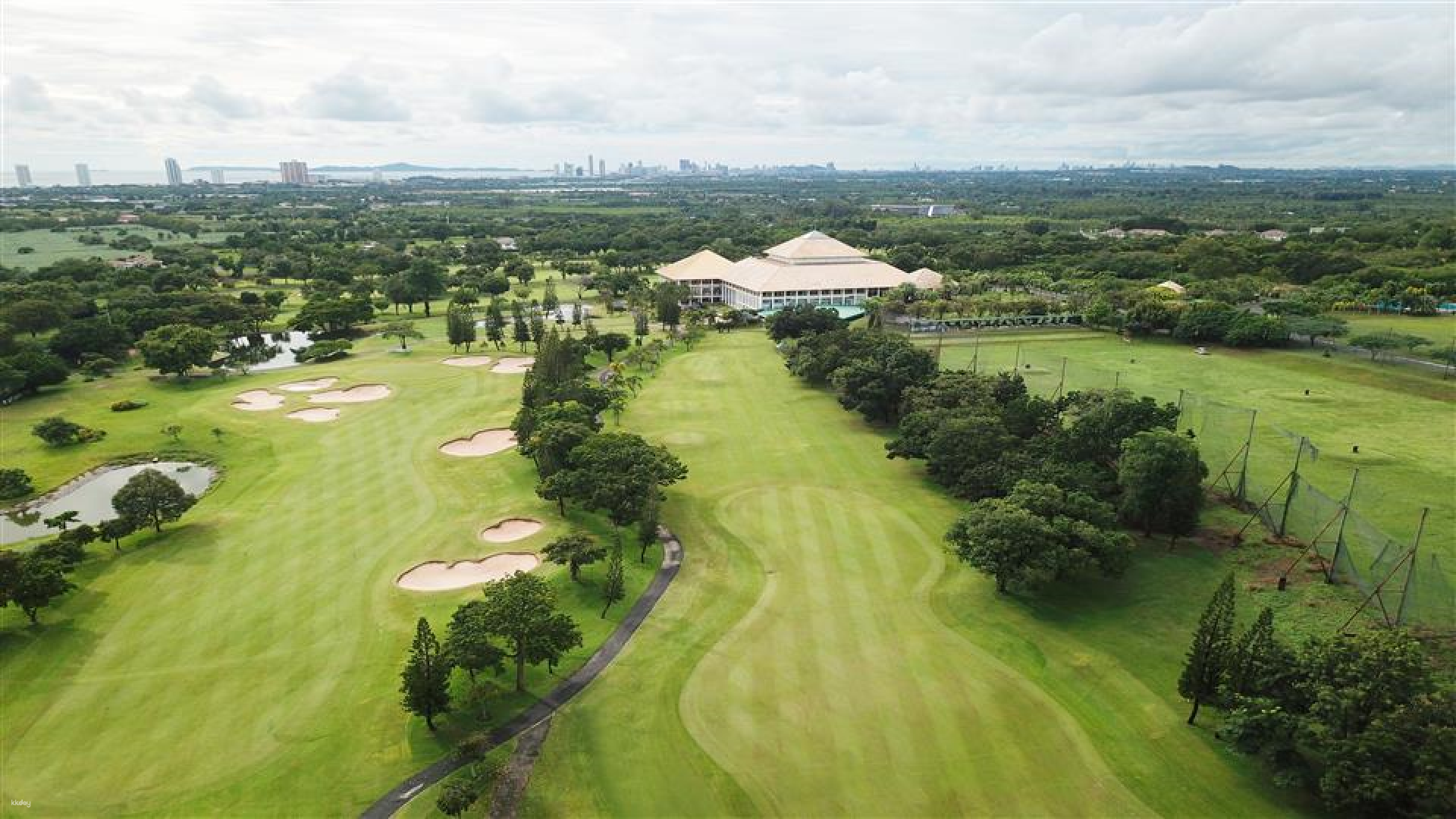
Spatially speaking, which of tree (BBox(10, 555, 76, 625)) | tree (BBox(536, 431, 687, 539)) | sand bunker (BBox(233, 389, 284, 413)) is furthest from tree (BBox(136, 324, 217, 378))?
tree (BBox(536, 431, 687, 539))

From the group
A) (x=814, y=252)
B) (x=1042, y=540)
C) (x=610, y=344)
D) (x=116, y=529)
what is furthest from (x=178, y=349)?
(x=814, y=252)

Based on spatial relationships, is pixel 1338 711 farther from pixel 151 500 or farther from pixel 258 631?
pixel 151 500

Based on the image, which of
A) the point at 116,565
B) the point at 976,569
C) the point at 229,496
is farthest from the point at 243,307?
the point at 976,569

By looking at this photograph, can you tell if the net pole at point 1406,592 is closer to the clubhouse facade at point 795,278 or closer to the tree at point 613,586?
the tree at point 613,586

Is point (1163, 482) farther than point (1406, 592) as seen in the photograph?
Yes

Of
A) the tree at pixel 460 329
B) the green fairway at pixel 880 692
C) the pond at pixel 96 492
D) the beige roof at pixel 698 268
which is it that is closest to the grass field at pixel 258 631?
the pond at pixel 96 492

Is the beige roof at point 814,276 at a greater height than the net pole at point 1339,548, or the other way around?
the beige roof at point 814,276
